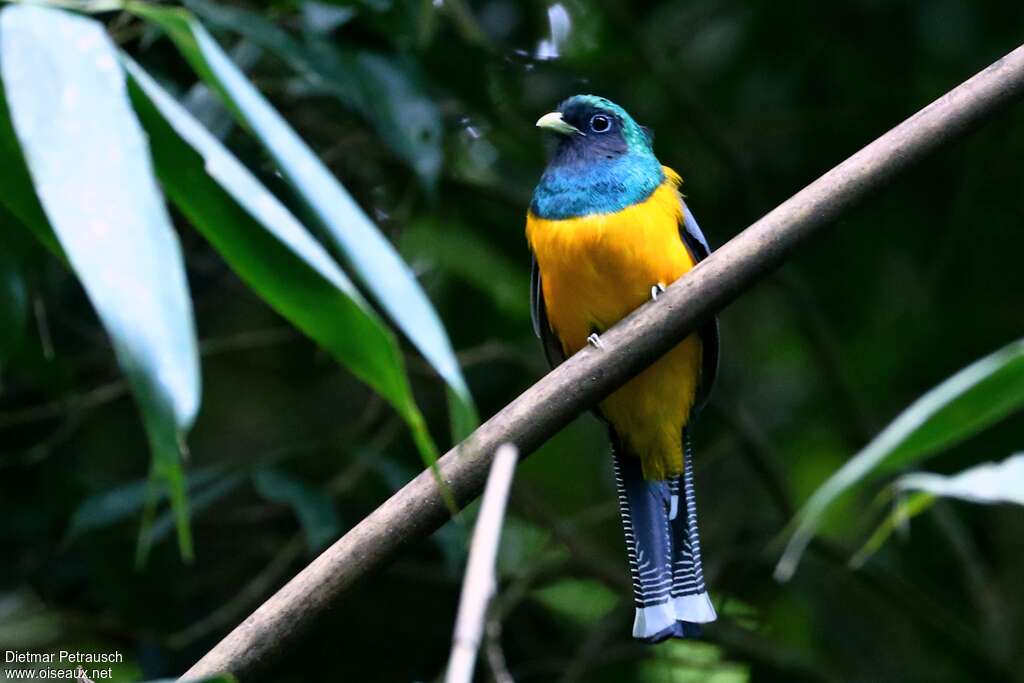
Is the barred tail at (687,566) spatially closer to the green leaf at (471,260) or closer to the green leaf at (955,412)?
the green leaf at (471,260)

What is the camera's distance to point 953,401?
4.64 feet

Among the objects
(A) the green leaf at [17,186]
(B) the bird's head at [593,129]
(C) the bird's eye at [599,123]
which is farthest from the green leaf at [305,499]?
(A) the green leaf at [17,186]

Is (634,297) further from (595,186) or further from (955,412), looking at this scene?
(955,412)

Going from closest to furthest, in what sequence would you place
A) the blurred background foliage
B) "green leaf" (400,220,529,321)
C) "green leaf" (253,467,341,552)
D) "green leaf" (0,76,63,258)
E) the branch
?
"green leaf" (0,76,63,258)
the branch
"green leaf" (253,467,341,552)
the blurred background foliage
"green leaf" (400,220,529,321)

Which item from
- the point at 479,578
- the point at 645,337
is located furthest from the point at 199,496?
the point at 479,578

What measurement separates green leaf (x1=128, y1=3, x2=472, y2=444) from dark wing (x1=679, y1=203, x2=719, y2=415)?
214 cm

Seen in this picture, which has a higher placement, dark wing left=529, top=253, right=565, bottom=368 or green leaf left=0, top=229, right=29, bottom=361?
green leaf left=0, top=229, right=29, bottom=361

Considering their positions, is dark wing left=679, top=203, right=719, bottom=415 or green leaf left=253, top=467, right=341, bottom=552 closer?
dark wing left=679, top=203, right=719, bottom=415

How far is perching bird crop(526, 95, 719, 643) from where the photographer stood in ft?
10.7

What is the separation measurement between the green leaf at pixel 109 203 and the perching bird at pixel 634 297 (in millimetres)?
1970

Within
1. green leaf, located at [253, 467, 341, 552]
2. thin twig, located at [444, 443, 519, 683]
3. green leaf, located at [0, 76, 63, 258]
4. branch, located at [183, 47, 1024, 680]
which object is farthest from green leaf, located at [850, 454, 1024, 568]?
green leaf, located at [253, 467, 341, 552]

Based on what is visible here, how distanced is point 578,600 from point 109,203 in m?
3.89

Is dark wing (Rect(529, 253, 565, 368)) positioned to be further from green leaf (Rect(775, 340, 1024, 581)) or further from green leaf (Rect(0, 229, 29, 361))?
green leaf (Rect(775, 340, 1024, 581))

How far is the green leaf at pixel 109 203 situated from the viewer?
1132mm
